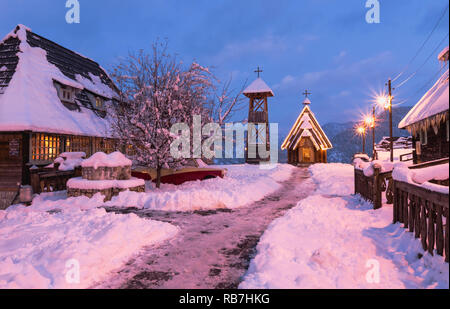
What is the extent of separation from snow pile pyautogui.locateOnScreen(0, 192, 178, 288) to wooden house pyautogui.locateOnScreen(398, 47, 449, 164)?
9.76 m

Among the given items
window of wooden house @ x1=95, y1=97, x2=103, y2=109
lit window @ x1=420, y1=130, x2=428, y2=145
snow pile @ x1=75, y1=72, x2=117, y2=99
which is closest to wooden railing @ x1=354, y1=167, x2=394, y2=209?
lit window @ x1=420, y1=130, x2=428, y2=145

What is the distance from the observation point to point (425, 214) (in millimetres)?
4566

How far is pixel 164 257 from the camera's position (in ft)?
16.9

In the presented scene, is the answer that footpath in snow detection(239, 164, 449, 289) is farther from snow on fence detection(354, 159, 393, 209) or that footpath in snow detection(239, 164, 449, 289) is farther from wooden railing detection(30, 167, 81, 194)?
wooden railing detection(30, 167, 81, 194)

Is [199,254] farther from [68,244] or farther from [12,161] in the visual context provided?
[12,161]

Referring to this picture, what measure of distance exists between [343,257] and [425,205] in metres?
1.60

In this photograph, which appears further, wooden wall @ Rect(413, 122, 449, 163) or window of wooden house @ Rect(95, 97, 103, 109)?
window of wooden house @ Rect(95, 97, 103, 109)

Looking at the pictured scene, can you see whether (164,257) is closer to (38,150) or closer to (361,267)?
(361,267)

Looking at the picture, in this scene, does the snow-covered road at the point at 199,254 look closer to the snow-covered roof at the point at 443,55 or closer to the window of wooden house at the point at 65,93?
the snow-covered roof at the point at 443,55

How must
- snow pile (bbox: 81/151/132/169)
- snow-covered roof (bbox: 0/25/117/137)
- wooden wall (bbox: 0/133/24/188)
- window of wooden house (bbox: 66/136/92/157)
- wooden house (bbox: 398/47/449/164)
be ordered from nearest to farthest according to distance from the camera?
wooden house (bbox: 398/47/449/164) → snow pile (bbox: 81/151/132/169) → snow-covered roof (bbox: 0/25/117/137) → wooden wall (bbox: 0/133/24/188) → window of wooden house (bbox: 66/136/92/157)

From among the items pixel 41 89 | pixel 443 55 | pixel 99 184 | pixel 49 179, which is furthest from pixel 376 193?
pixel 41 89

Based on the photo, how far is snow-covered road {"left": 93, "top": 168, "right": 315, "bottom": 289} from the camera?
416cm
